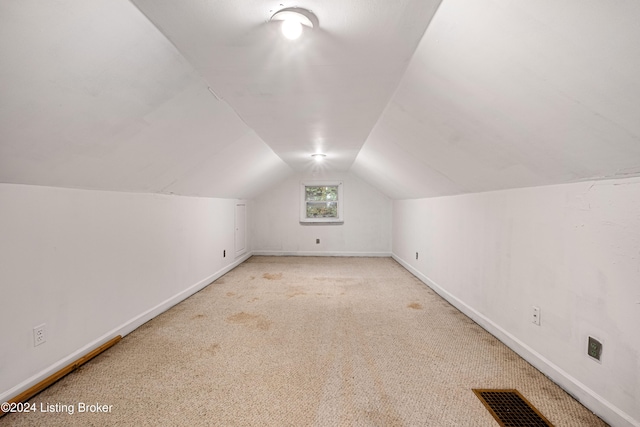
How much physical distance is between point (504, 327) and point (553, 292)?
66cm

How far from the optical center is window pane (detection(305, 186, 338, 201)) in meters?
6.88

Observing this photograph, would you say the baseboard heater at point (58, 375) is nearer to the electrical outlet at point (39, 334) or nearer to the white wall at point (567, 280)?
the electrical outlet at point (39, 334)

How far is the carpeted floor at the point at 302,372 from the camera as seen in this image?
1.58 metres

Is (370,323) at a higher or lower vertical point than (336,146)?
lower

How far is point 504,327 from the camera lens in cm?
243

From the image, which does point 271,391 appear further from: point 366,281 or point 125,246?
point 366,281

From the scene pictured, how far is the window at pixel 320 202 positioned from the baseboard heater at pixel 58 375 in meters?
4.70

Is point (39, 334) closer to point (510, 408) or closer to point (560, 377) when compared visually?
point (510, 408)

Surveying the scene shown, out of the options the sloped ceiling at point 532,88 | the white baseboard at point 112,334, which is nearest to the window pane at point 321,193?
the white baseboard at point 112,334

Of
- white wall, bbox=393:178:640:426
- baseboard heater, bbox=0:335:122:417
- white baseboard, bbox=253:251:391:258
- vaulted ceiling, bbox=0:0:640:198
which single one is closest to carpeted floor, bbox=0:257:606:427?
baseboard heater, bbox=0:335:122:417

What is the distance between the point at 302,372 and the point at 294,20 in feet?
6.62

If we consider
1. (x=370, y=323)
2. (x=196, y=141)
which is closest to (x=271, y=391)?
(x=370, y=323)

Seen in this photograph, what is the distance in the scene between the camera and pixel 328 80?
189 centimetres

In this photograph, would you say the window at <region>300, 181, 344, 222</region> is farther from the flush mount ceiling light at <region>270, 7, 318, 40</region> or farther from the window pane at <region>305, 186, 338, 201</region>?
the flush mount ceiling light at <region>270, 7, 318, 40</region>
